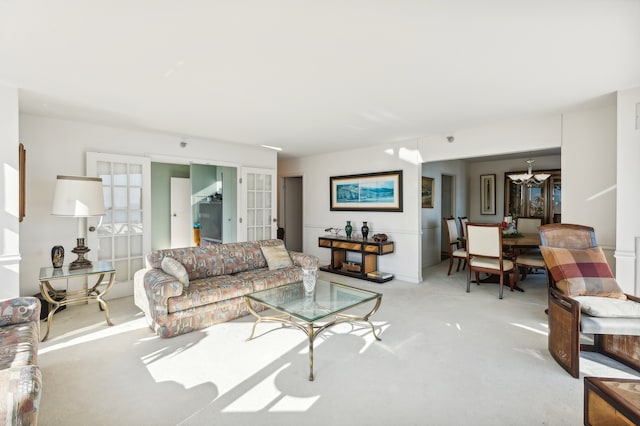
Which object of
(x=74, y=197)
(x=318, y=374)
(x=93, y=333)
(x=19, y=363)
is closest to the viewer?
(x=19, y=363)

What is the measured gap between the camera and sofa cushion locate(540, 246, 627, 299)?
256 centimetres

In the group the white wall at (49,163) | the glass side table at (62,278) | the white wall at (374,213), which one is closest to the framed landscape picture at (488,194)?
the white wall at (374,213)

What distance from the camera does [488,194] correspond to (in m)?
7.43

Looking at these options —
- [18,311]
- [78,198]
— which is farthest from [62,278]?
[18,311]

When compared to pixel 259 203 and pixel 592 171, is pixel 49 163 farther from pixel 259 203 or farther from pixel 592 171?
pixel 592 171

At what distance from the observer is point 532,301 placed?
4062 mm

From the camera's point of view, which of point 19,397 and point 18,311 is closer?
point 19,397

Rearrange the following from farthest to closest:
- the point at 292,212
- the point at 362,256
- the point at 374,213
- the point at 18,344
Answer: the point at 292,212 → the point at 374,213 → the point at 362,256 → the point at 18,344

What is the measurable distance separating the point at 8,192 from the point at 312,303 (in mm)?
2880

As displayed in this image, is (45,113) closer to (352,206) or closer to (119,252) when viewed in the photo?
(119,252)

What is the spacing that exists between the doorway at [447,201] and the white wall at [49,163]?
6.14 meters

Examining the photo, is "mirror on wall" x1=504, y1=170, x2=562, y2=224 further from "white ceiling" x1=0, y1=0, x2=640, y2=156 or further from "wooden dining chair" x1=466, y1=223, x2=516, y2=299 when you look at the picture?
"white ceiling" x1=0, y1=0, x2=640, y2=156

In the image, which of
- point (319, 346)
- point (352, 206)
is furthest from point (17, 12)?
point (352, 206)

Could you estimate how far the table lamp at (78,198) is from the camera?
10.7 feet
